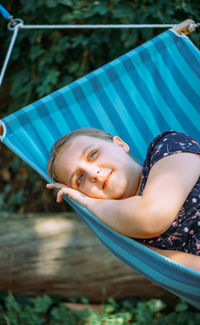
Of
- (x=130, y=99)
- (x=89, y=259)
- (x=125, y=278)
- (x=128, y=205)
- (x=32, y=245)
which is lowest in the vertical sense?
(x=125, y=278)

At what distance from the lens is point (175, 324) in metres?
2.37

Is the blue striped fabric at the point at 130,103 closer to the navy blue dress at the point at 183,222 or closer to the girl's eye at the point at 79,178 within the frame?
the girl's eye at the point at 79,178

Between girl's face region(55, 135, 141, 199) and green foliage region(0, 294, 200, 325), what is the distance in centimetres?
107

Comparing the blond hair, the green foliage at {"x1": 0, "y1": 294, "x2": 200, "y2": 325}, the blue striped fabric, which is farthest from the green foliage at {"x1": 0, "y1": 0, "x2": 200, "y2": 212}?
the blond hair

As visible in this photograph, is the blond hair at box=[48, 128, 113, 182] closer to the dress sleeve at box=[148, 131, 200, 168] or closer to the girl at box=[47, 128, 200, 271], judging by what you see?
the girl at box=[47, 128, 200, 271]

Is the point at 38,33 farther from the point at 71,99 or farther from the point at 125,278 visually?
the point at 125,278

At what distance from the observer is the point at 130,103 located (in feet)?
6.98

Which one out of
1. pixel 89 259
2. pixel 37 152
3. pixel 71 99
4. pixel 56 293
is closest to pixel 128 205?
pixel 37 152

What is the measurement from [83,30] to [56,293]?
1.56 meters

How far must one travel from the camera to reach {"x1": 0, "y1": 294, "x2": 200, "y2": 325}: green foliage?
238 cm

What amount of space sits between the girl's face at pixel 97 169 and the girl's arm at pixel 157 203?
89mm

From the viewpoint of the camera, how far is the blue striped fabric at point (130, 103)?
6.48 ft

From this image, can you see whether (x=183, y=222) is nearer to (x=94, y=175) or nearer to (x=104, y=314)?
(x=94, y=175)

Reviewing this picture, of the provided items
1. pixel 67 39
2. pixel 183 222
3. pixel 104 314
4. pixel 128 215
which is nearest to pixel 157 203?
pixel 128 215
